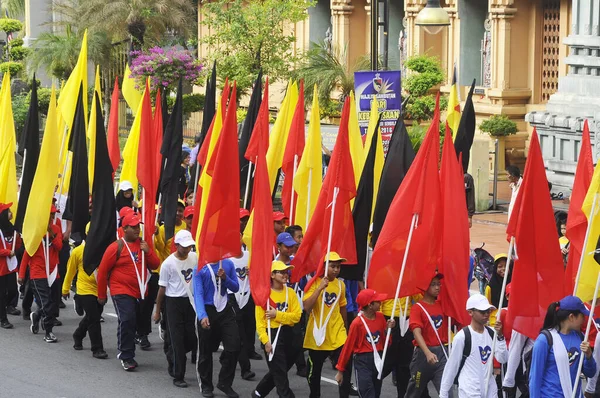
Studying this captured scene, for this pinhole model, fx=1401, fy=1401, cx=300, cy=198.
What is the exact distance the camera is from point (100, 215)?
14930 mm

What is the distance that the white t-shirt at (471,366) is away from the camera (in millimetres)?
10828

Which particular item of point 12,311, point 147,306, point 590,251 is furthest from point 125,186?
point 590,251

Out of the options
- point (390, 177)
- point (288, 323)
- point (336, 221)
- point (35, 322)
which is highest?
point (390, 177)

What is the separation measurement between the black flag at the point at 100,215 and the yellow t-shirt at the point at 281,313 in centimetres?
286

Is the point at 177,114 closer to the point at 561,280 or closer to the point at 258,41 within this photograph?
the point at 561,280

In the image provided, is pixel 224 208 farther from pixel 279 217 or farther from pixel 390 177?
pixel 390 177

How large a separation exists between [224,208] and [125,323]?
5.85ft

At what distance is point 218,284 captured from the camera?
1334 cm

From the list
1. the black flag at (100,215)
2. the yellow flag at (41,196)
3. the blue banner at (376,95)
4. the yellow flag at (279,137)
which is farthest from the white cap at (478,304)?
the blue banner at (376,95)

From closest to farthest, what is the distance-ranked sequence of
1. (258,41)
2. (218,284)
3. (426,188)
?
(426,188)
(218,284)
(258,41)

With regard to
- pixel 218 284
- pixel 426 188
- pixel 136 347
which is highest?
pixel 426 188

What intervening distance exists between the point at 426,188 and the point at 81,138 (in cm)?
485

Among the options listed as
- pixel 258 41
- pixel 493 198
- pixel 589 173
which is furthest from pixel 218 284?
pixel 258 41

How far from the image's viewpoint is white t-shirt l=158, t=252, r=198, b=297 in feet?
44.8
